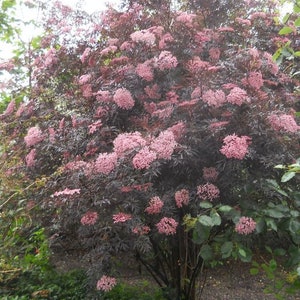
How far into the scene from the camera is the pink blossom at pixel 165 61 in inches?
97.4

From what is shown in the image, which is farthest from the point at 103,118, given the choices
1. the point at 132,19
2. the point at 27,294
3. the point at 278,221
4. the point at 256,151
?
the point at 27,294

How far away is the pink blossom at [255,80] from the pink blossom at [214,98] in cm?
24

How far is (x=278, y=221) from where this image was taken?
7.22 ft

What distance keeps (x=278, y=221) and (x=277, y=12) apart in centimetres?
190

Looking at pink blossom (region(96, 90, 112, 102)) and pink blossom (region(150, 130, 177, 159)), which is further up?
pink blossom (region(96, 90, 112, 102))

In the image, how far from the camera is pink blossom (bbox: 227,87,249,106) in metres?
2.21

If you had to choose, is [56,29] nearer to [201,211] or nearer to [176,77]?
[176,77]

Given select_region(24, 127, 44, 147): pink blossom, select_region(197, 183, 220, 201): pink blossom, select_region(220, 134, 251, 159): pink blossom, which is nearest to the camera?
select_region(220, 134, 251, 159): pink blossom

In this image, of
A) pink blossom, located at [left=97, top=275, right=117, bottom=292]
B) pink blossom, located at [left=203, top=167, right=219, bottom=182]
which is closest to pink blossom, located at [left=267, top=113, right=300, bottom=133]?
pink blossom, located at [left=203, top=167, right=219, bottom=182]

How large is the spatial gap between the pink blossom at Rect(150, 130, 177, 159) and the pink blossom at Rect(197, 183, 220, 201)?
0.91ft

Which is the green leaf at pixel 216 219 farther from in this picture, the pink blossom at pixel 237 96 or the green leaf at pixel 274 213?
the pink blossom at pixel 237 96

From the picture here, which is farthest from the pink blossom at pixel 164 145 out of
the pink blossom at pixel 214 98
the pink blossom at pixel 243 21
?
the pink blossom at pixel 243 21

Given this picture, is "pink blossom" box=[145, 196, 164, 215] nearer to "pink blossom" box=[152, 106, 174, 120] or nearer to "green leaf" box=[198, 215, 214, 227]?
"green leaf" box=[198, 215, 214, 227]

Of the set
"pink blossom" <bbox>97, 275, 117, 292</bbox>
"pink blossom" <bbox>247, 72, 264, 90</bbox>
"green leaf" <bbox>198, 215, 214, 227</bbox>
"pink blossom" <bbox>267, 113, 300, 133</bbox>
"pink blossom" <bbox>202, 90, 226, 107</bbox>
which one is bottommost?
"pink blossom" <bbox>97, 275, 117, 292</bbox>
